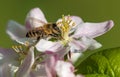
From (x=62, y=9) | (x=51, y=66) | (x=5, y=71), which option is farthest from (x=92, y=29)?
(x=62, y=9)

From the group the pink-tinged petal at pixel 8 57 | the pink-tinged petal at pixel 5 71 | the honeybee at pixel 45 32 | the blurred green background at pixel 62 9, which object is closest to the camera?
the pink-tinged petal at pixel 5 71

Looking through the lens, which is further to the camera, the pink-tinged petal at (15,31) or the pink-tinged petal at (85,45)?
the pink-tinged petal at (15,31)

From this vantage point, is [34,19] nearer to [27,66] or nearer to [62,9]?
[27,66]

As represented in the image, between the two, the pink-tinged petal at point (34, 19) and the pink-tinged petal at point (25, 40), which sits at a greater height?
the pink-tinged petal at point (34, 19)

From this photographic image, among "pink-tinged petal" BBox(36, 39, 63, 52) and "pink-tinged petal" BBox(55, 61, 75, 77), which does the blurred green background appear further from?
"pink-tinged petal" BBox(55, 61, 75, 77)

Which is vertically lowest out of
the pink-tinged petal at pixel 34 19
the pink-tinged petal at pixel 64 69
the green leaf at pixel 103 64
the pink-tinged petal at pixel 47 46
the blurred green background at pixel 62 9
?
the pink-tinged petal at pixel 64 69

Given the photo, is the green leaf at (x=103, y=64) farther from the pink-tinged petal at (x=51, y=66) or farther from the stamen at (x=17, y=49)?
the pink-tinged petal at (x=51, y=66)

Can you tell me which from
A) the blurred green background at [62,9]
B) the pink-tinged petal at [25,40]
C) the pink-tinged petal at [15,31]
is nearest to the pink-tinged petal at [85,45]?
the pink-tinged petal at [25,40]

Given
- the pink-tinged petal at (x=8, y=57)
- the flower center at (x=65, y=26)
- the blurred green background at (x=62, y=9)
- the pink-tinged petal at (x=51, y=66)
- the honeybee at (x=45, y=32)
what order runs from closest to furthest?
the pink-tinged petal at (x=51, y=66)
the pink-tinged petal at (x=8, y=57)
the honeybee at (x=45, y=32)
the flower center at (x=65, y=26)
the blurred green background at (x=62, y=9)
